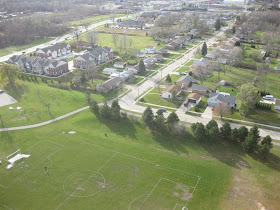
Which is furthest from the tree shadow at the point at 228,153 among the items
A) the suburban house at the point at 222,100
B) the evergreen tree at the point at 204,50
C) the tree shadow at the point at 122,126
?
the evergreen tree at the point at 204,50

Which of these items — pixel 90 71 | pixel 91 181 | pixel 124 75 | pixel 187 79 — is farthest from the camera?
pixel 124 75

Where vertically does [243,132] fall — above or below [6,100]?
below

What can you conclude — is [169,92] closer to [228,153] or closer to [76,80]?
[228,153]

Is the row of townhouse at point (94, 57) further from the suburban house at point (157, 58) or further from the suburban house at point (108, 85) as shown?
the suburban house at point (157, 58)

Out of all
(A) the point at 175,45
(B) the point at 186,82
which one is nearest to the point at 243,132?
(B) the point at 186,82

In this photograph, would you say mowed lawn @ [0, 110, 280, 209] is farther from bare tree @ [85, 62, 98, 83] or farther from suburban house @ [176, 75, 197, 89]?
bare tree @ [85, 62, 98, 83]

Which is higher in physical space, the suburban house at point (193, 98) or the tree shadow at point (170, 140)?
the suburban house at point (193, 98)

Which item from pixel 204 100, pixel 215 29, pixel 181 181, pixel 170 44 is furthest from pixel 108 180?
pixel 215 29
